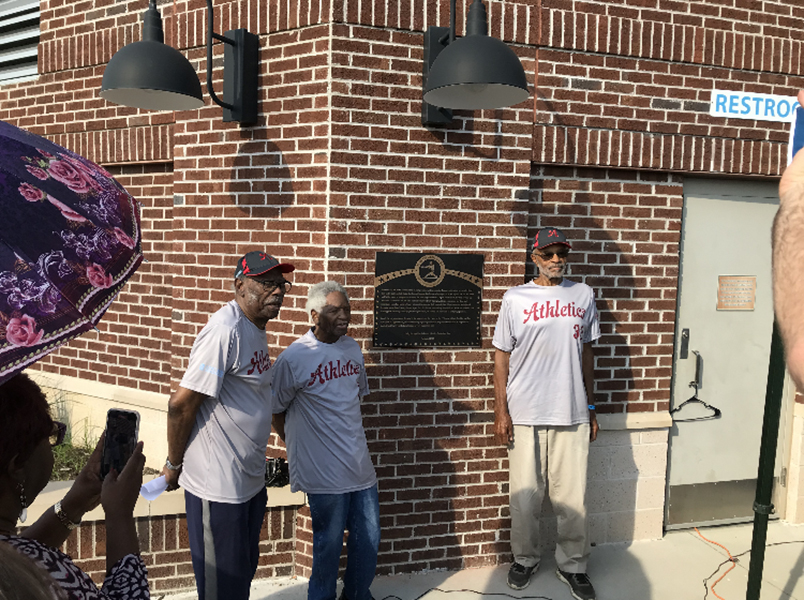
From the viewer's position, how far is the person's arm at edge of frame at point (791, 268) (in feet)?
3.80

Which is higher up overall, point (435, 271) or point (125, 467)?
point (435, 271)

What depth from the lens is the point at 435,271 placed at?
456 cm

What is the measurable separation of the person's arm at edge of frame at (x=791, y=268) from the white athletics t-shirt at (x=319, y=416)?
271cm

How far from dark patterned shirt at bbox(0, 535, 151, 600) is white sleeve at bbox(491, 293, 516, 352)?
124 inches

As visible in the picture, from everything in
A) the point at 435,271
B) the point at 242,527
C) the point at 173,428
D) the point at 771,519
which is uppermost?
the point at 435,271

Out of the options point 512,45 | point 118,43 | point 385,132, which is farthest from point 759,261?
point 118,43

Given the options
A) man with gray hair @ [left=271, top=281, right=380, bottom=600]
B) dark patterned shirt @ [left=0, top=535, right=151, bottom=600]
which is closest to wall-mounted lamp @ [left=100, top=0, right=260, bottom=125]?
man with gray hair @ [left=271, top=281, right=380, bottom=600]

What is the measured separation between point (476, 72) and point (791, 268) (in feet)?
8.61

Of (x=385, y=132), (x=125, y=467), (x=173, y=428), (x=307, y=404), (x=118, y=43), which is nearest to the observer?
(x=125, y=467)

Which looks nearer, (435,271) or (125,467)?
(125,467)

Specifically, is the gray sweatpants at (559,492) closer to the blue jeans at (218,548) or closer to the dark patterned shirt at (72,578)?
the blue jeans at (218,548)

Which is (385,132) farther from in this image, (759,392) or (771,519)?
(771,519)

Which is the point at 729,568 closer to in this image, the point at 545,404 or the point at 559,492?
the point at 559,492

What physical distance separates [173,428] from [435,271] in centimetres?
201
